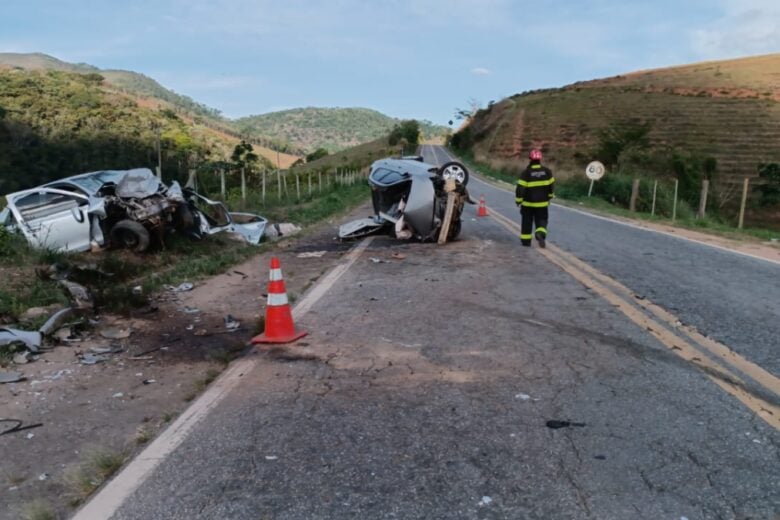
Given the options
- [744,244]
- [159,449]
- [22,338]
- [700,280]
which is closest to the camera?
[159,449]

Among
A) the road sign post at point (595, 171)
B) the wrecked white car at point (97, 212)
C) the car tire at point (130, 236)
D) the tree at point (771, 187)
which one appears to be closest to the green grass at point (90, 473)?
the car tire at point (130, 236)

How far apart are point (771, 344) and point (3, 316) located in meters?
7.34

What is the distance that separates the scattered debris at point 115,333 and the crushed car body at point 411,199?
6.30m

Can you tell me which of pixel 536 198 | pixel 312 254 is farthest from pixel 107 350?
pixel 536 198

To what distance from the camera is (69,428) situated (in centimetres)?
397

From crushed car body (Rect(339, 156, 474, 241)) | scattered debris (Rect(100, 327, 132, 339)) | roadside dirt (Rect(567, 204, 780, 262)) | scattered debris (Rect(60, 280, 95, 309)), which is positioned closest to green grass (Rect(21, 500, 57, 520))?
scattered debris (Rect(100, 327, 132, 339))

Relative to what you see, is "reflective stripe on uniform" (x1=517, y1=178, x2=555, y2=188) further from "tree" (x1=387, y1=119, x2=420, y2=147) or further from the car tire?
"tree" (x1=387, y1=119, x2=420, y2=147)

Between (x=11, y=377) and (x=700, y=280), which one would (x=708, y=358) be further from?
(x=11, y=377)

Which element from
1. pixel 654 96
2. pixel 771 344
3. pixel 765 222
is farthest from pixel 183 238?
pixel 654 96

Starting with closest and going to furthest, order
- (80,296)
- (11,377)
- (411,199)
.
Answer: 1. (11,377)
2. (80,296)
3. (411,199)

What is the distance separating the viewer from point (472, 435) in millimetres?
3439

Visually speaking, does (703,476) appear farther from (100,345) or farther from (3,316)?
(3,316)

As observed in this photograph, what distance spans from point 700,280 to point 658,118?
207 feet

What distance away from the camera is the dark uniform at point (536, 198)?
11.0m
